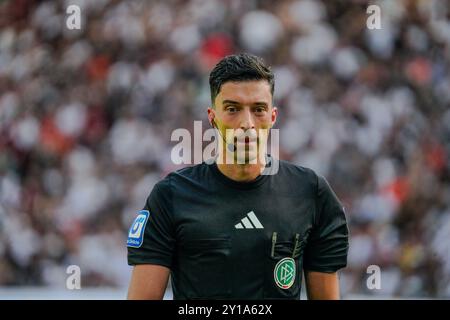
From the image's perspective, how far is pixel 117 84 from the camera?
409 cm

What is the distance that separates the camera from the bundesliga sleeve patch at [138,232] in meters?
1.70

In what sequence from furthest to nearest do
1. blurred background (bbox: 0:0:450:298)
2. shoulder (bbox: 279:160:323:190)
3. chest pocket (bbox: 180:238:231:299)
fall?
1. blurred background (bbox: 0:0:450:298)
2. shoulder (bbox: 279:160:323:190)
3. chest pocket (bbox: 180:238:231:299)

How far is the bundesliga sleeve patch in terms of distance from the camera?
67.0 inches

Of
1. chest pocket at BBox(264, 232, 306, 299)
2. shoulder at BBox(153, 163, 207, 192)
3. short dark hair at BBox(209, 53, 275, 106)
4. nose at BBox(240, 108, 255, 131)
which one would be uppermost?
short dark hair at BBox(209, 53, 275, 106)

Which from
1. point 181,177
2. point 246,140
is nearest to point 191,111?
point 181,177

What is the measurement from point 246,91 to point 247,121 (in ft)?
0.24

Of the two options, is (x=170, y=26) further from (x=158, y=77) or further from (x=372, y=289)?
(x=372, y=289)

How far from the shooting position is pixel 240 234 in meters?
1.69

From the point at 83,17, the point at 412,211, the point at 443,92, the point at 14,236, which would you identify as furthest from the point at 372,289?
the point at 83,17

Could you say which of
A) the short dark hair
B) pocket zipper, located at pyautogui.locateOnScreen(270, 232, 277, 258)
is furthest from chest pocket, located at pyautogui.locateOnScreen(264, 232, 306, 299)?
the short dark hair

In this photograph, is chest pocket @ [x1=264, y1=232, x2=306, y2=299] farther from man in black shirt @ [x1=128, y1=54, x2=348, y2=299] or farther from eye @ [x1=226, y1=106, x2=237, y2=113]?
eye @ [x1=226, y1=106, x2=237, y2=113]

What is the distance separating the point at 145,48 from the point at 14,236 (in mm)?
1275

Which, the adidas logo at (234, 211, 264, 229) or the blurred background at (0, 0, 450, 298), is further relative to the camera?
the blurred background at (0, 0, 450, 298)

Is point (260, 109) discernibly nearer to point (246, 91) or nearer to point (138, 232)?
point (246, 91)
